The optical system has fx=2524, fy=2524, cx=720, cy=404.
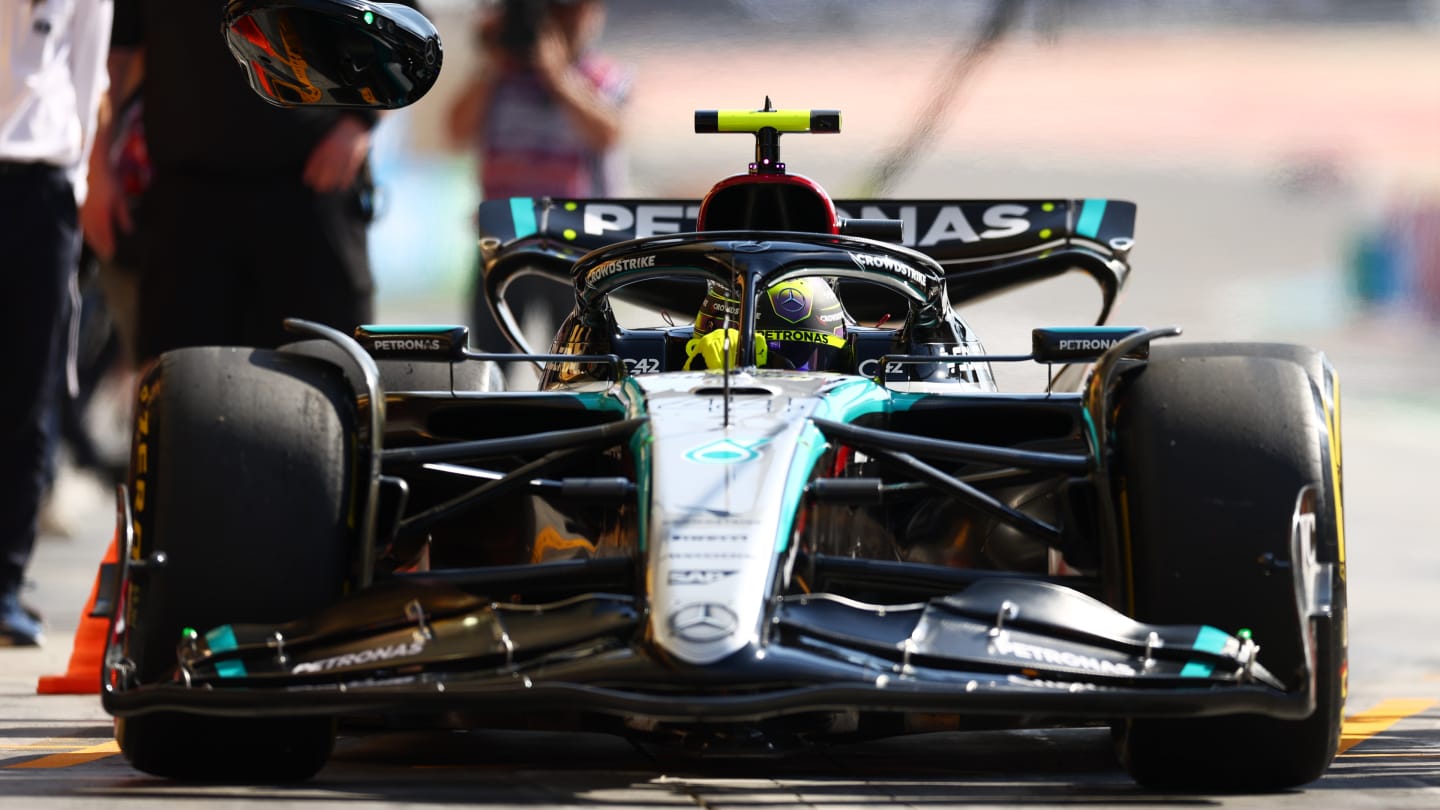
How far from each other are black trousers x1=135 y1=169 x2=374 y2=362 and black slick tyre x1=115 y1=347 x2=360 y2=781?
4265 mm

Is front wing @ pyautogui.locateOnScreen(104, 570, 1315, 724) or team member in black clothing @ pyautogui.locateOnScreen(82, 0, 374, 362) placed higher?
team member in black clothing @ pyautogui.locateOnScreen(82, 0, 374, 362)

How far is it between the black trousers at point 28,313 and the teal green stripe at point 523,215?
155 cm

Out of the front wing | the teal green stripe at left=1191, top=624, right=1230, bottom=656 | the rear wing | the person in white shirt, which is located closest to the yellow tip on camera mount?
the rear wing

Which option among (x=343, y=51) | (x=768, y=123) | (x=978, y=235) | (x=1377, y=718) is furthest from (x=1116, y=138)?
(x=343, y=51)

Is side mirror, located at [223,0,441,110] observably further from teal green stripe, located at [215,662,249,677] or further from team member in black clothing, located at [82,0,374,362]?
team member in black clothing, located at [82,0,374,362]

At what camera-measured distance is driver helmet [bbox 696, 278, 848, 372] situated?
23.0 feet

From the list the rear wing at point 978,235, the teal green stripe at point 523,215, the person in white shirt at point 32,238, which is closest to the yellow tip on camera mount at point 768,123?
the rear wing at point 978,235

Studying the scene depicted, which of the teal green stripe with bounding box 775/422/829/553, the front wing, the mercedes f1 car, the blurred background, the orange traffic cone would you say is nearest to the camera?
the front wing

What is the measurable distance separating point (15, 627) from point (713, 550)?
4.20 metres

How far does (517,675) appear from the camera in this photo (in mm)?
4754

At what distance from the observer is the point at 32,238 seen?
8.62 m

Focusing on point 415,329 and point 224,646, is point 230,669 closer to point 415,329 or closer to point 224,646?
point 224,646

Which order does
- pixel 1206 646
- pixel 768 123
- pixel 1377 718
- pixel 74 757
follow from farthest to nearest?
pixel 768 123
pixel 1377 718
pixel 74 757
pixel 1206 646

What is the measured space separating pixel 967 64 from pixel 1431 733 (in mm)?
4000
